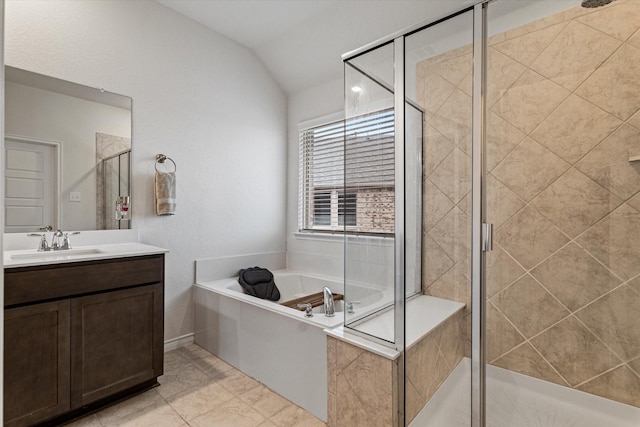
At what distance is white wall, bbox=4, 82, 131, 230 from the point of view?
6.68ft

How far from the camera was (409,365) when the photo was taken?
60.0 inches

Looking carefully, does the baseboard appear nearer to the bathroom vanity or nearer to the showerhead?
the bathroom vanity

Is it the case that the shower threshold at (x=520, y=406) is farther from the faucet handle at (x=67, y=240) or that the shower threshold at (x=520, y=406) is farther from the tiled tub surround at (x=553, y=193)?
the faucet handle at (x=67, y=240)

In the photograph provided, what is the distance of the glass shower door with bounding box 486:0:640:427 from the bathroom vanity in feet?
6.33

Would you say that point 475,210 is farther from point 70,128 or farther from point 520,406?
point 70,128

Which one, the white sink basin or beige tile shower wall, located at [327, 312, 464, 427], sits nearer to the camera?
beige tile shower wall, located at [327, 312, 464, 427]

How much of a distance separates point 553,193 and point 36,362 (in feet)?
9.09

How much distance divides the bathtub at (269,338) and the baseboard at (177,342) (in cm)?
6

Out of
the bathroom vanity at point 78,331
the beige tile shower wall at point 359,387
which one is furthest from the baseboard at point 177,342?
the beige tile shower wall at point 359,387

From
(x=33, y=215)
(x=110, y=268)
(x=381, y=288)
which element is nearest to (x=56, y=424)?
(x=110, y=268)

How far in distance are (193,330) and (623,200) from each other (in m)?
3.03

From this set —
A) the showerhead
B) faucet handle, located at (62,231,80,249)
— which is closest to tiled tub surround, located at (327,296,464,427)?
the showerhead

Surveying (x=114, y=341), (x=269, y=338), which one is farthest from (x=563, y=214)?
(x=114, y=341)

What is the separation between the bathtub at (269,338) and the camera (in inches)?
72.6
